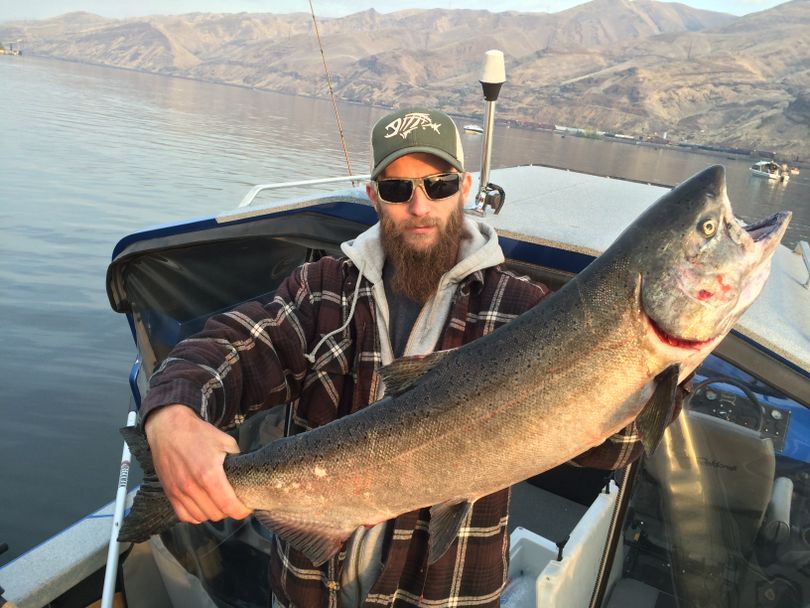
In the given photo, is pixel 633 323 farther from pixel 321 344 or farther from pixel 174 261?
pixel 174 261

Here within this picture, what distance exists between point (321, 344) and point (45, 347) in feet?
37.5

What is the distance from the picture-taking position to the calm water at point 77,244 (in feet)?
29.6

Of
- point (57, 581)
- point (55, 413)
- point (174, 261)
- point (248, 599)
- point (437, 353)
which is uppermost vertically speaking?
point (437, 353)

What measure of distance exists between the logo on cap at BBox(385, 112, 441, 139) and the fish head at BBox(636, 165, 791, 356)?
1.15 meters

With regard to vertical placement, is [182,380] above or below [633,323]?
below

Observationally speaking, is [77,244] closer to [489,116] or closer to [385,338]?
[489,116]

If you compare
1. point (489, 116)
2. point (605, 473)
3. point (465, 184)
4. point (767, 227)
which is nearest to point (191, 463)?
point (465, 184)

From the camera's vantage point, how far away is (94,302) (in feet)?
46.6

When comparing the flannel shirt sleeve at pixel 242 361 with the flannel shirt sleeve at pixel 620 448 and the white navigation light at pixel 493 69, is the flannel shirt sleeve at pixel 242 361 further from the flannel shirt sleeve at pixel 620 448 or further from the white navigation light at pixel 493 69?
the white navigation light at pixel 493 69

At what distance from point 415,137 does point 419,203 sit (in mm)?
301

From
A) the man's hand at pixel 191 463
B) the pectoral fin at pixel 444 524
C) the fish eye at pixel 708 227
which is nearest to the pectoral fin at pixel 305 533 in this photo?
the man's hand at pixel 191 463

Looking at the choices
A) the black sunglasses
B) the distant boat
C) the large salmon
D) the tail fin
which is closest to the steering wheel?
the large salmon

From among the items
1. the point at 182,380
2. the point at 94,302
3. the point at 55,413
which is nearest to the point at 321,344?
the point at 182,380

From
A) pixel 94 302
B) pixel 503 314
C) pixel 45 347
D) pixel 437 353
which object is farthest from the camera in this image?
pixel 94 302
